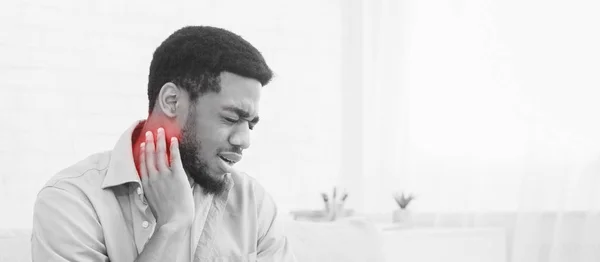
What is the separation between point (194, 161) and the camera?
1.81 metres

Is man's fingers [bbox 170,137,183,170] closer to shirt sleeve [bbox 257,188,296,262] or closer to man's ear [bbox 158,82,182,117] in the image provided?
man's ear [bbox 158,82,182,117]

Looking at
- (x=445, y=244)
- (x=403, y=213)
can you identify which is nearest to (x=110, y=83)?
(x=403, y=213)

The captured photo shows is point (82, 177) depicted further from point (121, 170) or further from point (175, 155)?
point (175, 155)

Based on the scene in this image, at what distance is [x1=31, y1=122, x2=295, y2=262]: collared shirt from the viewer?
158cm

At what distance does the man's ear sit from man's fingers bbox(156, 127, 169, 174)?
7 cm

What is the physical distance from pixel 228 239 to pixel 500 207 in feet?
7.28

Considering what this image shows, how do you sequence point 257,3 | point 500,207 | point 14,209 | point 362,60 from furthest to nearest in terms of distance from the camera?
point 362,60 < point 257,3 < point 500,207 < point 14,209

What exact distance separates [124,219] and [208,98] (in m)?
0.32

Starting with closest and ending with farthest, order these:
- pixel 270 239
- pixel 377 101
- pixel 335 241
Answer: pixel 270 239 → pixel 335 241 → pixel 377 101

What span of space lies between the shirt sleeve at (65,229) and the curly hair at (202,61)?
0.32 m

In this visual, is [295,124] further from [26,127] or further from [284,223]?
[284,223]

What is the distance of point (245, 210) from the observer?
6.23 feet

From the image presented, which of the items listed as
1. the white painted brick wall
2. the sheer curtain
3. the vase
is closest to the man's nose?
the white painted brick wall

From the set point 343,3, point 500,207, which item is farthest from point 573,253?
point 343,3
